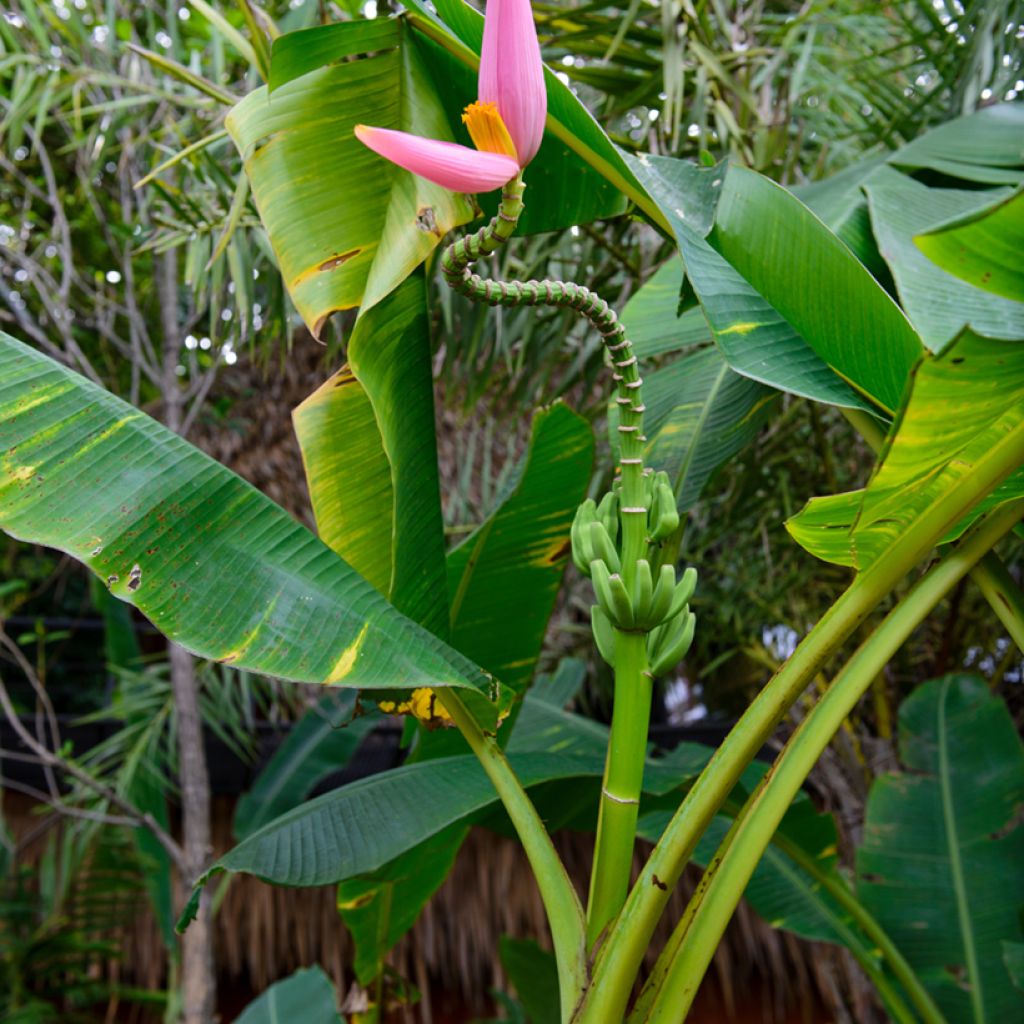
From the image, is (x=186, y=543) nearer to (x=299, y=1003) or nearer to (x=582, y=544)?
(x=582, y=544)

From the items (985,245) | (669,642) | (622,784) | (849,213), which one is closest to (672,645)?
(669,642)

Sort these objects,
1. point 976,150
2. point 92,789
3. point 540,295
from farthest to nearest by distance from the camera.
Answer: point 92,789, point 976,150, point 540,295

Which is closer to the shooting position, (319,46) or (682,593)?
(682,593)

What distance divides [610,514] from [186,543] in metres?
0.31

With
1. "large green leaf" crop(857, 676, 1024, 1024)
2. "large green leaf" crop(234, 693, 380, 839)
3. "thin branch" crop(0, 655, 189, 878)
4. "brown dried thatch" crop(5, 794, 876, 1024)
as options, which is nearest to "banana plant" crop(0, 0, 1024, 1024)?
"large green leaf" crop(857, 676, 1024, 1024)

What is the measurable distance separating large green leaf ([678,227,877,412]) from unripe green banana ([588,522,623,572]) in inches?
6.7

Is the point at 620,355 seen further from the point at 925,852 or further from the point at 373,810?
the point at 925,852

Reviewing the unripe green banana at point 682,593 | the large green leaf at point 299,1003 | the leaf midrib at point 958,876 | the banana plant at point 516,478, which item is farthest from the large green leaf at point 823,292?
the large green leaf at point 299,1003

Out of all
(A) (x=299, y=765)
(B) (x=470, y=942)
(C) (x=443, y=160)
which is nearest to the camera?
(C) (x=443, y=160)

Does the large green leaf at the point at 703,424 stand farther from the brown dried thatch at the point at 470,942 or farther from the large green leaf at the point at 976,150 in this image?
the brown dried thatch at the point at 470,942

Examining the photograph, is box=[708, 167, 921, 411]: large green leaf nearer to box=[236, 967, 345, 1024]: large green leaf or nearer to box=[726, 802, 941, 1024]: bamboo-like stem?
box=[726, 802, 941, 1024]: bamboo-like stem

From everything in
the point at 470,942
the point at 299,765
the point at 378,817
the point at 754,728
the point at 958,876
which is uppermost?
the point at 754,728

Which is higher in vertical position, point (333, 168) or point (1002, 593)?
point (333, 168)

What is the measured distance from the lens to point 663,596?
0.64 meters
